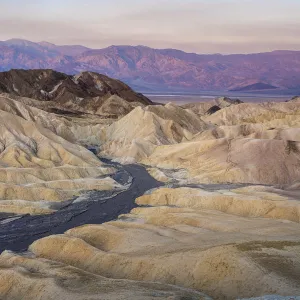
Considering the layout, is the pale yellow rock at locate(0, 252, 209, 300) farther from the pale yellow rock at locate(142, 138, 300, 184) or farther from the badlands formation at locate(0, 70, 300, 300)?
the pale yellow rock at locate(142, 138, 300, 184)

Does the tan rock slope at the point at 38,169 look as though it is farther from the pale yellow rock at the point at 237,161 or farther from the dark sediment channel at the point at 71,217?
the pale yellow rock at the point at 237,161

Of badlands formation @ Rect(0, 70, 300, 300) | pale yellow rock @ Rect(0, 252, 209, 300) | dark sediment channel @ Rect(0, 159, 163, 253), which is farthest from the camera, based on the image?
dark sediment channel @ Rect(0, 159, 163, 253)

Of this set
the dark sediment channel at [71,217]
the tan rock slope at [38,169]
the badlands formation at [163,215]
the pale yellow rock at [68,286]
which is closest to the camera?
the pale yellow rock at [68,286]

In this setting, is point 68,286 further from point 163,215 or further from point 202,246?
point 163,215

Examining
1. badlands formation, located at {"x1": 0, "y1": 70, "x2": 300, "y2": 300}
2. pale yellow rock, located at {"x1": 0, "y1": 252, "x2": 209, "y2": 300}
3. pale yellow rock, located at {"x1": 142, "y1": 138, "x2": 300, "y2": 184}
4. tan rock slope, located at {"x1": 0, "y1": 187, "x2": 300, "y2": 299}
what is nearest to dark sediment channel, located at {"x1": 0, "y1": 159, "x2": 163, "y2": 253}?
badlands formation, located at {"x1": 0, "y1": 70, "x2": 300, "y2": 300}

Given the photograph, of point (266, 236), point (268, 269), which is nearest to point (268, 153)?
point (266, 236)

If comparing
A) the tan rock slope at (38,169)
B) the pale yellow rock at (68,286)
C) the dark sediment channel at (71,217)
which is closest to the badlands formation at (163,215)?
the pale yellow rock at (68,286)
